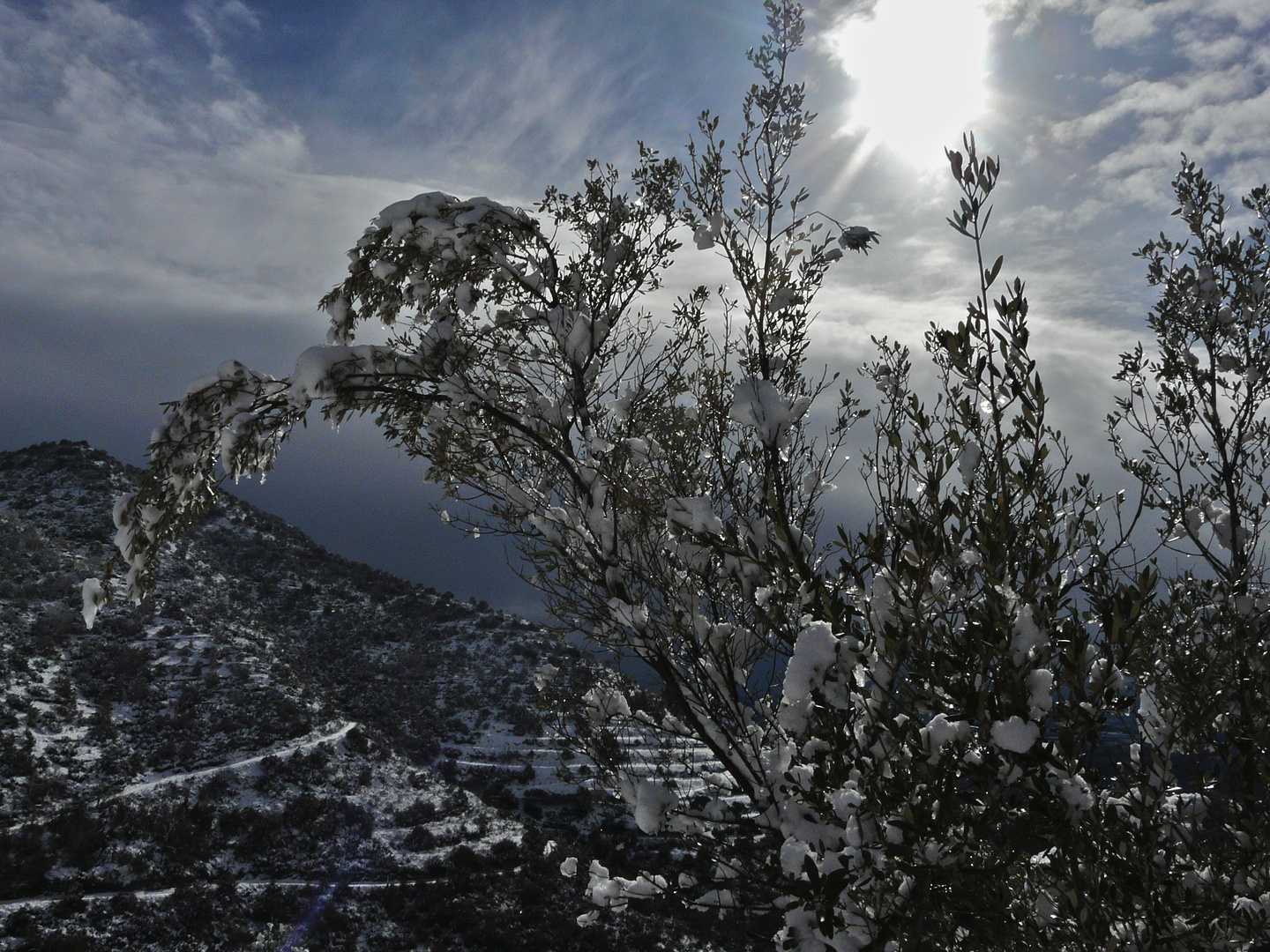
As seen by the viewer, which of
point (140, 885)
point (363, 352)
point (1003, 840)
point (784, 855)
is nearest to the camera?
point (1003, 840)

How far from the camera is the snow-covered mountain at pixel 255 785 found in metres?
18.1

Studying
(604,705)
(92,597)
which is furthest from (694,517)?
(92,597)

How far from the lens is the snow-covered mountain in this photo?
18109 millimetres

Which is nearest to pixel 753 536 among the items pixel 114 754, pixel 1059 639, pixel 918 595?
pixel 918 595

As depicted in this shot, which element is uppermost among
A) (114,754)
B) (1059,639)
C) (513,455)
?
(513,455)

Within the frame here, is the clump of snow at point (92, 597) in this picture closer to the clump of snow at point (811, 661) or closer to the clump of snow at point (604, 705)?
the clump of snow at point (604, 705)

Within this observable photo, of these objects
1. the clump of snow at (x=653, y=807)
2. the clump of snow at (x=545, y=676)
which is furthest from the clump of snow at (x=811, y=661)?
A: the clump of snow at (x=545, y=676)

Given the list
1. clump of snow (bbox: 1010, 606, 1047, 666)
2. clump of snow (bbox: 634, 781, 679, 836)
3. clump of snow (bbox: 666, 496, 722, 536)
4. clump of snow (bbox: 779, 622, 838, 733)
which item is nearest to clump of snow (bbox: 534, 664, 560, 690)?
clump of snow (bbox: 634, 781, 679, 836)

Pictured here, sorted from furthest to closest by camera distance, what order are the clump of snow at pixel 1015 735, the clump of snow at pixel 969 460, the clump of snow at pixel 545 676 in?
1. the clump of snow at pixel 545 676
2. the clump of snow at pixel 969 460
3. the clump of snow at pixel 1015 735

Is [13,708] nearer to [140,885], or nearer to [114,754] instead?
[114,754]

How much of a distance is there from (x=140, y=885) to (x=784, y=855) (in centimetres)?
2410

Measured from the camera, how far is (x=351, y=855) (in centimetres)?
2262

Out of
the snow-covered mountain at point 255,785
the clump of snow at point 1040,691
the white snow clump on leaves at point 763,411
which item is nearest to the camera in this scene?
the clump of snow at point 1040,691

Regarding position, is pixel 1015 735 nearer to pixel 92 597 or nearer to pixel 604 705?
pixel 604 705
